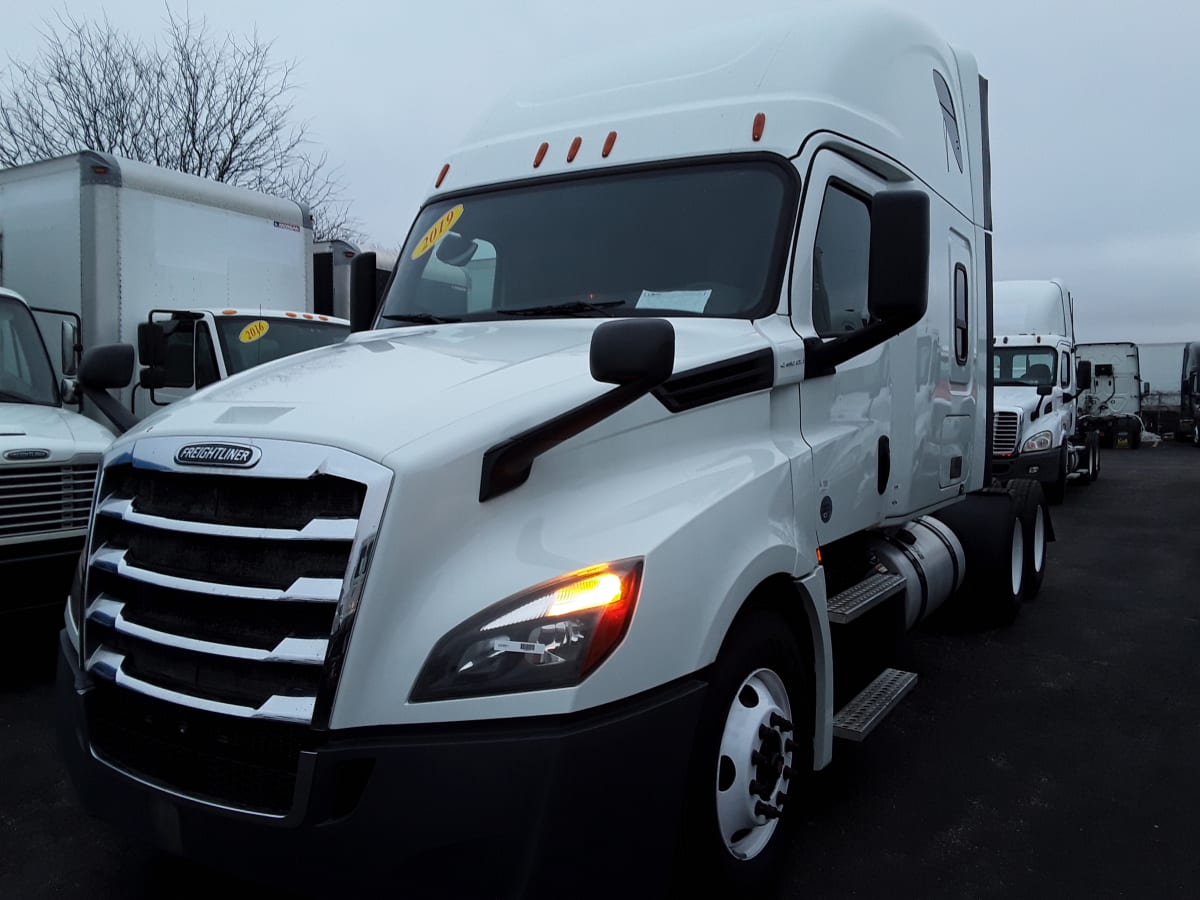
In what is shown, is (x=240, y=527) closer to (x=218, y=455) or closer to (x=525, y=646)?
(x=218, y=455)

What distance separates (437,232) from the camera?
4.48 meters

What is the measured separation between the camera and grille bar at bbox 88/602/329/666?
96.3 inches

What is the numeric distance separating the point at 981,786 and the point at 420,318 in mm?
3156

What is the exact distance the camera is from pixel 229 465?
103 inches

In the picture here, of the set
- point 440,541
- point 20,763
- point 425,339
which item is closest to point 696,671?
point 440,541

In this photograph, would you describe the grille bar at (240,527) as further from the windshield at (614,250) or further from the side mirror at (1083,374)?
the side mirror at (1083,374)

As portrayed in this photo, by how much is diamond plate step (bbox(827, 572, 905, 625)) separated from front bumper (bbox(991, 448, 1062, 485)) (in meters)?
10.3

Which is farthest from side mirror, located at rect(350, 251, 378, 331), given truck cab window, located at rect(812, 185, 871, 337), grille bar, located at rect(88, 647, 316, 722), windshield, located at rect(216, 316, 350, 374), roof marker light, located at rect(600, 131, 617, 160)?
windshield, located at rect(216, 316, 350, 374)

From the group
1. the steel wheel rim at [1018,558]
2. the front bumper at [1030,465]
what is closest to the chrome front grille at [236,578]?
the steel wheel rim at [1018,558]

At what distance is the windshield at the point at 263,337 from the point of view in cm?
967

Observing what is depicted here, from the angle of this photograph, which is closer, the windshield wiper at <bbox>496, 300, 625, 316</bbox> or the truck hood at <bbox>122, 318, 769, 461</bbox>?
the truck hood at <bbox>122, 318, 769, 461</bbox>

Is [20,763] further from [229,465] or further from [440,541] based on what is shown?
[440,541]

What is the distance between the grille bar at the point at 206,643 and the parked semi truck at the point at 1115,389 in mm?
28796

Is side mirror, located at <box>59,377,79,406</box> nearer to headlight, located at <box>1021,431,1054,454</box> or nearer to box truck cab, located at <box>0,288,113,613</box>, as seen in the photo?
box truck cab, located at <box>0,288,113,613</box>
